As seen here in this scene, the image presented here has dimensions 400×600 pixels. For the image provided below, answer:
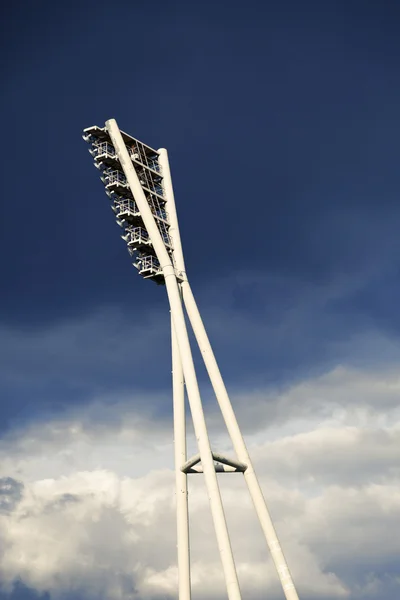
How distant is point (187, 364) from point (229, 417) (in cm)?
489

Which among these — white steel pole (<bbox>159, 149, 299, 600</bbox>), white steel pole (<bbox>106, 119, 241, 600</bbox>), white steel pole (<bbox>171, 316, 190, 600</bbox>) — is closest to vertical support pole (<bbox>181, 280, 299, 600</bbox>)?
white steel pole (<bbox>159, 149, 299, 600</bbox>)

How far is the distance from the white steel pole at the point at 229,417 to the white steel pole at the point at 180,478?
2154 mm

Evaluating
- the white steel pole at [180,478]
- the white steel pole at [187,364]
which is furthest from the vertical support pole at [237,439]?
the white steel pole at [180,478]

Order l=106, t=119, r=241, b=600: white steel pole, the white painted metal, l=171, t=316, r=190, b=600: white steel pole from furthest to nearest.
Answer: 1. the white painted metal
2. l=171, t=316, r=190, b=600: white steel pole
3. l=106, t=119, r=241, b=600: white steel pole

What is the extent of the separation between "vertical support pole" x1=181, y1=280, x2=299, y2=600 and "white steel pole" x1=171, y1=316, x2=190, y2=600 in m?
2.09

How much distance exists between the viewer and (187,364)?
167ft

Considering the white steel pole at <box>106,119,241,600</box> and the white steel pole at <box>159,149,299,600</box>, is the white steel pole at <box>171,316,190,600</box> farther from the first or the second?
Answer: the white steel pole at <box>106,119,241,600</box>

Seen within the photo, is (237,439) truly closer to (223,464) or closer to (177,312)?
(223,464)

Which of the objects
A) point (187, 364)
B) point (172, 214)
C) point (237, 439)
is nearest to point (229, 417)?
point (237, 439)

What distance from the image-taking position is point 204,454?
156 ft

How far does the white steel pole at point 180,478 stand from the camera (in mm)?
49219

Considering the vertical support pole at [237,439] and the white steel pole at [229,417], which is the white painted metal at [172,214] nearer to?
the white steel pole at [229,417]

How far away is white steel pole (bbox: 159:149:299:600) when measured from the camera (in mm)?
47259

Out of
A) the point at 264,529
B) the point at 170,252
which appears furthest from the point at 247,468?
the point at 170,252
